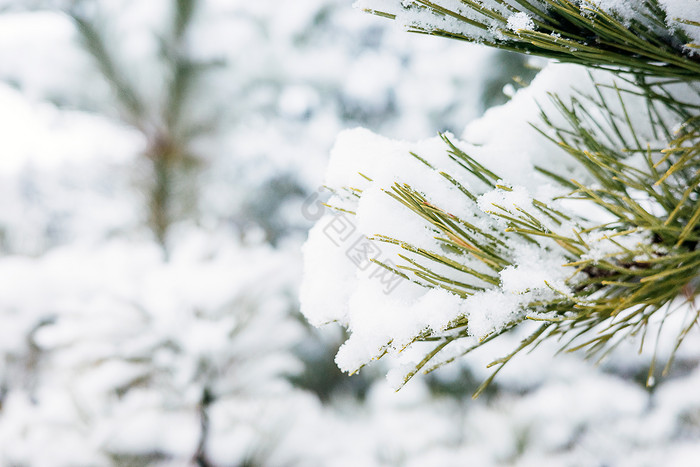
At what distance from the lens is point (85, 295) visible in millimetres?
1414

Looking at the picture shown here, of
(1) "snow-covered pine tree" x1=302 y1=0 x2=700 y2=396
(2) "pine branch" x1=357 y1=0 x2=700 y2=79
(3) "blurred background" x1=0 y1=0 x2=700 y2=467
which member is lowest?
(3) "blurred background" x1=0 y1=0 x2=700 y2=467

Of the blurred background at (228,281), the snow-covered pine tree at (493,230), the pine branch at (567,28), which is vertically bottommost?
the blurred background at (228,281)

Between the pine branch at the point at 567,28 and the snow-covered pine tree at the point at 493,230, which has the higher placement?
the pine branch at the point at 567,28

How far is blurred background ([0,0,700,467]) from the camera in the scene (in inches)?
41.1

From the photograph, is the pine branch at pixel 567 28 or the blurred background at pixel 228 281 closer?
the pine branch at pixel 567 28

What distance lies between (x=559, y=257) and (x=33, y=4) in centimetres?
204

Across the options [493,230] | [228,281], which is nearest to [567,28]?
[493,230]

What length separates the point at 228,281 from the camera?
3.55 ft

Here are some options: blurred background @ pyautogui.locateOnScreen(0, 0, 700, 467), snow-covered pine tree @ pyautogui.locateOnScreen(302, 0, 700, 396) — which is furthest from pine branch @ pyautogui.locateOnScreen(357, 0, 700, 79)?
blurred background @ pyautogui.locateOnScreen(0, 0, 700, 467)

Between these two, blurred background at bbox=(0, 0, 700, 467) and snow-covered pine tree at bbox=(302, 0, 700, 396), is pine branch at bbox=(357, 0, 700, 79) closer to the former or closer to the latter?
snow-covered pine tree at bbox=(302, 0, 700, 396)

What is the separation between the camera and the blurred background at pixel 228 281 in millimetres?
1044

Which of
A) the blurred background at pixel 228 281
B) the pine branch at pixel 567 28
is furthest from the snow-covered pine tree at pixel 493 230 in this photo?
the blurred background at pixel 228 281

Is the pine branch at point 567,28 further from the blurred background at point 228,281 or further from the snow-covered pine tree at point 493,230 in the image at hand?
the blurred background at point 228,281

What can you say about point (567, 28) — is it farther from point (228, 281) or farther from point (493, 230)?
point (228, 281)
